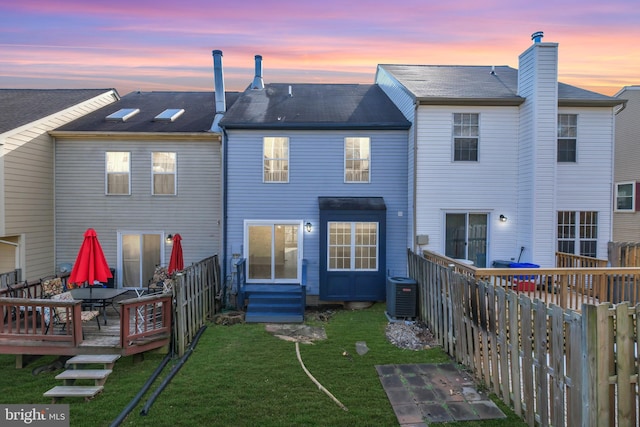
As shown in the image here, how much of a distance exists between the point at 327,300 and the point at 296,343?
3.42 meters

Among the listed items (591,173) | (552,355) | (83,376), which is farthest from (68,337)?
(591,173)

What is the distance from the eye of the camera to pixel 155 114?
1420cm

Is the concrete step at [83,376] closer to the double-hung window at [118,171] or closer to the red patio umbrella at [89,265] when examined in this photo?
the red patio umbrella at [89,265]

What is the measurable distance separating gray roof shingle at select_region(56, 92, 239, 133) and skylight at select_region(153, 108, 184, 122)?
5.9 inches

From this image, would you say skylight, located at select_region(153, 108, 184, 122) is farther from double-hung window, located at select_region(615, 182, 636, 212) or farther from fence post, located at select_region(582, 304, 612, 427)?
double-hung window, located at select_region(615, 182, 636, 212)

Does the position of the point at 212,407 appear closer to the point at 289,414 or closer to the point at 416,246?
the point at 289,414

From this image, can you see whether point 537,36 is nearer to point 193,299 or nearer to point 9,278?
point 193,299

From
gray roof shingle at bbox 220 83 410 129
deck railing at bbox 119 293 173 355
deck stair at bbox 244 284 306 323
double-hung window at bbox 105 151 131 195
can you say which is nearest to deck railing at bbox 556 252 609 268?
gray roof shingle at bbox 220 83 410 129

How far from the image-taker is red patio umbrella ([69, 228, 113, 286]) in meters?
8.33

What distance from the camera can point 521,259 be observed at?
36.8 ft

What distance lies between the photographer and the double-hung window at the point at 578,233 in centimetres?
1168

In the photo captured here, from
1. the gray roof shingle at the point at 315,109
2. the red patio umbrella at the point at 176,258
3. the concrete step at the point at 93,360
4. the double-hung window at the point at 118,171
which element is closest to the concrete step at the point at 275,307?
the red patio umbrella at the point at 176,258

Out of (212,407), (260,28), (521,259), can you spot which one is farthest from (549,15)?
(212,407)

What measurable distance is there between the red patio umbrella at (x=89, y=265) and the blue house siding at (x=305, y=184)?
13.0ft
